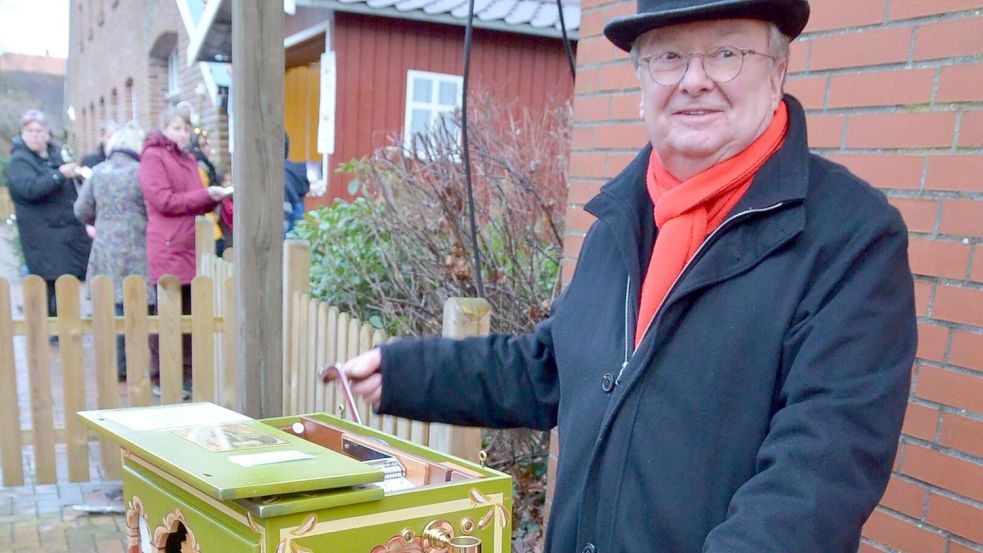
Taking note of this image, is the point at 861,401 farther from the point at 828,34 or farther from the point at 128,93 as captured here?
the point at 128,93

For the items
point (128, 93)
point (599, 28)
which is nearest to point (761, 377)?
point (599, 28)

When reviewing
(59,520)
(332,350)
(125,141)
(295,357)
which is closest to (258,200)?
(332,350)

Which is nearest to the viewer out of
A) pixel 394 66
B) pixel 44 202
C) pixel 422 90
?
pixel 44 202

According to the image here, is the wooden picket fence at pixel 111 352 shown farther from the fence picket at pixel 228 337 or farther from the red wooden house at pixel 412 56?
the red wooden house at pixel 412 56

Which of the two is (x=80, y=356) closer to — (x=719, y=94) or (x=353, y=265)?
(x=353, y=265)

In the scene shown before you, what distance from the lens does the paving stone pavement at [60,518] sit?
3.68 metres

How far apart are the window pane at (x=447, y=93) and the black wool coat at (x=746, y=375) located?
7607 millimetres

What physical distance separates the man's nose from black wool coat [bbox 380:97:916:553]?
0.54ft

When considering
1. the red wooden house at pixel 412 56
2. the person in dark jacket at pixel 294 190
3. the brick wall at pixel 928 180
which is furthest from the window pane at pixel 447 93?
the brick wall at pixel 928 180

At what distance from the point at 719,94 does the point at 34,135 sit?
6295 millimetres

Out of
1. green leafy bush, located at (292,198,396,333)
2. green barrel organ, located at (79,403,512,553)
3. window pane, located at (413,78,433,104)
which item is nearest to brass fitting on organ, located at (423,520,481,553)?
green barrel organ, located at (79,403,512,553)

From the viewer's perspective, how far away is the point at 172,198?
5371mm

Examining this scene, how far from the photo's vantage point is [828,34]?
2195 mm

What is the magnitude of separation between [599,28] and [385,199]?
78.7 inches
